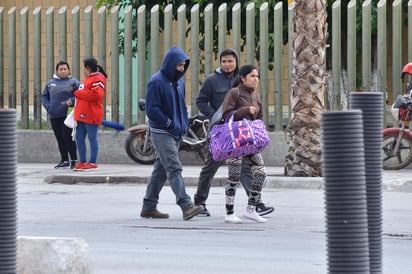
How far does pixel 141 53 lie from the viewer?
2120cm

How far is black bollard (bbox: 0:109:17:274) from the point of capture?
5906 mm

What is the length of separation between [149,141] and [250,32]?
2.40 metres

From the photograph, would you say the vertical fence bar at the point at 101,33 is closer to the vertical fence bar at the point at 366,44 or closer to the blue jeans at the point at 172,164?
the vertical fence bar at the point at 366,44

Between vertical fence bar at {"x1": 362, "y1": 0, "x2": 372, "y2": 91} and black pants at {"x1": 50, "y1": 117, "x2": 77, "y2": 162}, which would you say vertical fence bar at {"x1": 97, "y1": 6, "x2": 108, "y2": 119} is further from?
vertical fence bar at {"x1": 362, "y1": 0, "x2": 372, "y2": 91}

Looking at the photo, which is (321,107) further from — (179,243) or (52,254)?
(52,254)

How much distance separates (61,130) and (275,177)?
453 centimetres

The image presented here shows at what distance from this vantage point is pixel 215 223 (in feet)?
41.8

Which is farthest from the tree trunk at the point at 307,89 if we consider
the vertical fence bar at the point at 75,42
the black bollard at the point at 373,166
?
the black bollard at the point at 373,166

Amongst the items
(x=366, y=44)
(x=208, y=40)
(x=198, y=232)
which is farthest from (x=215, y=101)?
(x=208, y=40)

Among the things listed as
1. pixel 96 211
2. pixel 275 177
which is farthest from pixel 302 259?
pixel 275 177

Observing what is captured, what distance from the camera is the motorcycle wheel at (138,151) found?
20594 millimetres

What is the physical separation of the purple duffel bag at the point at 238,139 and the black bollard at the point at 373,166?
6.38 meters

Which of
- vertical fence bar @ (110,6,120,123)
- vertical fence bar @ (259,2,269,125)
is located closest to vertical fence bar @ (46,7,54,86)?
vertical fence bar @ (110,6,120,123)

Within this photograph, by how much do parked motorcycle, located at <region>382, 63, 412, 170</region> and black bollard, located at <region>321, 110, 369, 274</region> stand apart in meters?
13.2
